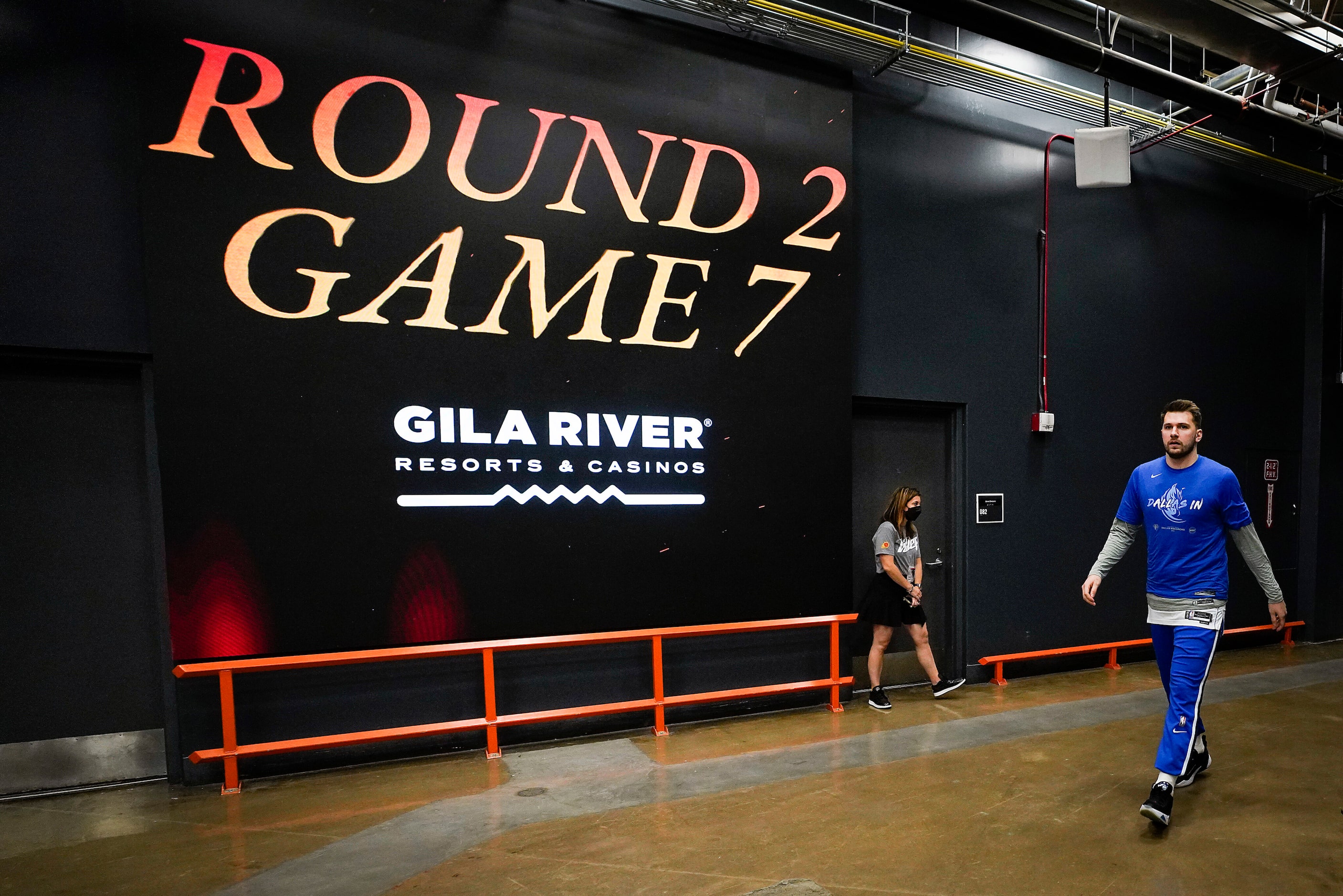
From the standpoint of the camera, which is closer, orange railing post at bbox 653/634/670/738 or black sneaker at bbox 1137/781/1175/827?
black sneaker at bbox 1137/781/1175/827

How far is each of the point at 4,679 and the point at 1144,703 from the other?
7174mm

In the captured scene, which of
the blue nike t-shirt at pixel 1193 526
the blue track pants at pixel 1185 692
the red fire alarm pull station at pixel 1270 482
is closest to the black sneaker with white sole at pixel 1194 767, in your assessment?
the blue track pants at pixel 1185 692

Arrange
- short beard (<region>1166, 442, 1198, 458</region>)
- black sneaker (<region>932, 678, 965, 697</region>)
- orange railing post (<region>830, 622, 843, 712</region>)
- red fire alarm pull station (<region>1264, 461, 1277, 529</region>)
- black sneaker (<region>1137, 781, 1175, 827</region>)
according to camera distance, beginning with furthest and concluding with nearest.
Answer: red fire alarm pull station (<region>1264, 461, 1277, 529</region>) < black sneaker (<region>932, 678, 965, 697</region>) < orange railing post (<region>830, 622, 843, 712</region>) < short beard (<region>1166, 442, 1198, 458</region>) < black sneaker (<region>1137, 781, 1175, 827</region>)

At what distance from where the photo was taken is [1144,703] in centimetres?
516

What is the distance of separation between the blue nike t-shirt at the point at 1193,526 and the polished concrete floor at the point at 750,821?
1.08 m

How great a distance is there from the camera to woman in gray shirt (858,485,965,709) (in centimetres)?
507

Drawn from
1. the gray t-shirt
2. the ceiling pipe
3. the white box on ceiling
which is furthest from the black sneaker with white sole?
the ceiling pipe

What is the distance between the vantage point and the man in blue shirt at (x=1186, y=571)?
319 centimetres

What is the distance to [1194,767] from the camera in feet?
11.7

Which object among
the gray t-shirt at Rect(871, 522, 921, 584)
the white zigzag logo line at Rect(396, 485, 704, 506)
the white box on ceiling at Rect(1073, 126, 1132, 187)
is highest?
the white box on ceiling at Rect(1073, 126, 1132, 187)

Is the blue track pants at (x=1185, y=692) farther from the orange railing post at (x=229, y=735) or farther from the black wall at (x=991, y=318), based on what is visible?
the orange railing post at (x=229, y=735)

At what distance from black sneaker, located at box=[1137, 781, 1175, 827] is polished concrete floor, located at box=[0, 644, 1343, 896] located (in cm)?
7

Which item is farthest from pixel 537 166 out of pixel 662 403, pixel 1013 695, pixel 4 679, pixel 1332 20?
pixel 1332 20

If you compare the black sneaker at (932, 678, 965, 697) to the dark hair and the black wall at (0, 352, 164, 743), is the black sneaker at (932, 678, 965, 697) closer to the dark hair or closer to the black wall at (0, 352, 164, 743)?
the dark hair
